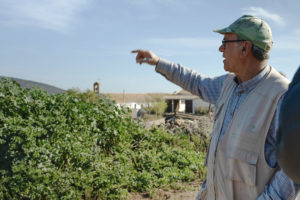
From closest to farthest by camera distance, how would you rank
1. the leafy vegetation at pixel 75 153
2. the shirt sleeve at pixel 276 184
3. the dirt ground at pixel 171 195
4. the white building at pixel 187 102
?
the shirt sleeve at pixel 276 184
the leafy vegetation at pixel 75 153
the dirt ground at pixel 171 195
the white building at pixel 187 102

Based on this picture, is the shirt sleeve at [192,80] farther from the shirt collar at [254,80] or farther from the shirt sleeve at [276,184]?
the shirt sleeve at [276,184]

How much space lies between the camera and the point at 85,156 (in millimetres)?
5141

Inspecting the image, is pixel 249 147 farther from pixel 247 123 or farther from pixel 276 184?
pixel 276 184

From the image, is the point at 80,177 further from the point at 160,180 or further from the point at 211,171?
the point at 211,171

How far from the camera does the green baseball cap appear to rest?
6.81ft

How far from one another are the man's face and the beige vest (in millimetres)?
222

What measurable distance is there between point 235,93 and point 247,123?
33cm

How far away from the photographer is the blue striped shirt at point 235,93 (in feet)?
5.75

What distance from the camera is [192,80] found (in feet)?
8.95

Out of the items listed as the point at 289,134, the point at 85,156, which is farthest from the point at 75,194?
the point at 289,134

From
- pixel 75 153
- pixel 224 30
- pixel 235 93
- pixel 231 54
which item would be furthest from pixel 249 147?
pixel 75 153

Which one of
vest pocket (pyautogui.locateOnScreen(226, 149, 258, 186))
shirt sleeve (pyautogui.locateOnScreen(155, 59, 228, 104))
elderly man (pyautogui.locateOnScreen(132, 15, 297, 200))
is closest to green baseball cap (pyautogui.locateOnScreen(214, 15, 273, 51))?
elderly man (pyautogui.locateOnScreen(132, 15, 297, 200))

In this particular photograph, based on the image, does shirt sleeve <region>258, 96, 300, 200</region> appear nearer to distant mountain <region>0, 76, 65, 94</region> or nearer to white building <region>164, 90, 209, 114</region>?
distant mountain <region>0, 76, 65, 94</region>

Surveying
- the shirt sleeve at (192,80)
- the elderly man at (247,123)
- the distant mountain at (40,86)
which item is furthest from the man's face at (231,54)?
the distant mountain at (40,86)
